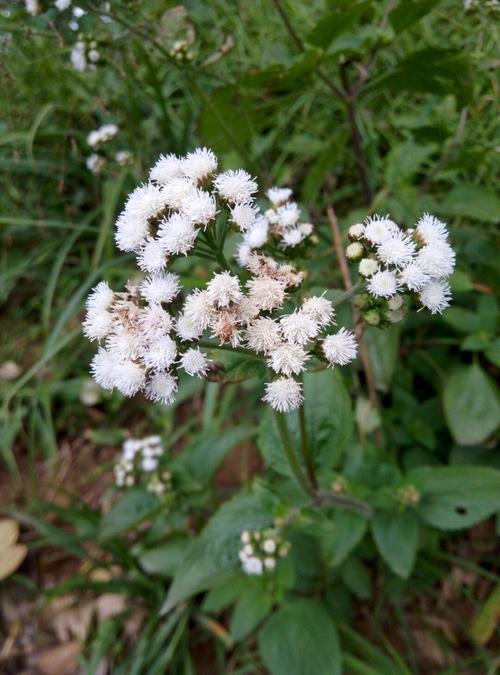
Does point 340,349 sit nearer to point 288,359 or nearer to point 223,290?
point 288,359

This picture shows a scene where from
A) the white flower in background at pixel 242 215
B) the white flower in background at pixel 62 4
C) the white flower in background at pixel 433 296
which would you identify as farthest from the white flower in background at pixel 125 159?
the white flower in background at pixel 433 296

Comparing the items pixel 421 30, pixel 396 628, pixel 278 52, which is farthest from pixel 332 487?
pixel 421 30

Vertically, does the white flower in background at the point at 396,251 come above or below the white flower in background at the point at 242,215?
below

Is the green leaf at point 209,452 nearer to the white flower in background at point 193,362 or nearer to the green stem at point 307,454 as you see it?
the green stem at point 307,454

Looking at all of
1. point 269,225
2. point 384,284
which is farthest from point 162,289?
point 384,284

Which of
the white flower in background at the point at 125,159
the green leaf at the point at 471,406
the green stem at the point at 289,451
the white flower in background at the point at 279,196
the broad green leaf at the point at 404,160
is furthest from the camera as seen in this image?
the white flower in background at the point at 125,159

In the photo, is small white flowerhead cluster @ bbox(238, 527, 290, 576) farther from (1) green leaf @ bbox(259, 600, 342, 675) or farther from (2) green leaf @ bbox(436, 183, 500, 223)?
(2) green leaf @ bbox(436, 183, 500, 223)
